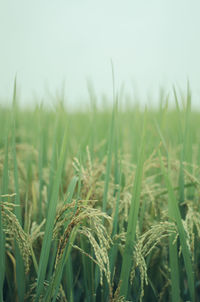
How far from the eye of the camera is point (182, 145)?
0.95 metres

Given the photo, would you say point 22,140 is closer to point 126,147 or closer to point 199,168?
point 126,147

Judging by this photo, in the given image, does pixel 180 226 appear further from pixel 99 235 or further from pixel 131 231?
pixel 99 235

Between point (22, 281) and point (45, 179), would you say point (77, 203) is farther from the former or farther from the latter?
point (45, 179)

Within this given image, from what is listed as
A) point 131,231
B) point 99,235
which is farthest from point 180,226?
point 99,235

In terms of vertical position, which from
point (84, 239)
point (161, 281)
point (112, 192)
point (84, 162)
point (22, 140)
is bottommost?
point (161, 281)

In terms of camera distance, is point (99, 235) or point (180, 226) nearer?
point (99, 235)

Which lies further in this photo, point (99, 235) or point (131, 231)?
point (131, 231)

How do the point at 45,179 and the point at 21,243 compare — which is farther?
the point at 45,179

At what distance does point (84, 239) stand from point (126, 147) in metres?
1.00

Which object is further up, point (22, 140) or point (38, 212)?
point (22, 140)

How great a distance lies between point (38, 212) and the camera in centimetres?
112

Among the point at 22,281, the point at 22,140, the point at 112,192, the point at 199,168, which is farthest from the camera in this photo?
the point at 22,140

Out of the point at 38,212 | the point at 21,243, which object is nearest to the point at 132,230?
the point at 21,243

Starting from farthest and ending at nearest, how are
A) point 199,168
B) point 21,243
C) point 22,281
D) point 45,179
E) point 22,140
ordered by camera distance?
point 22,140, point 45,179, point 199,168, point 22,281, point 21,243
